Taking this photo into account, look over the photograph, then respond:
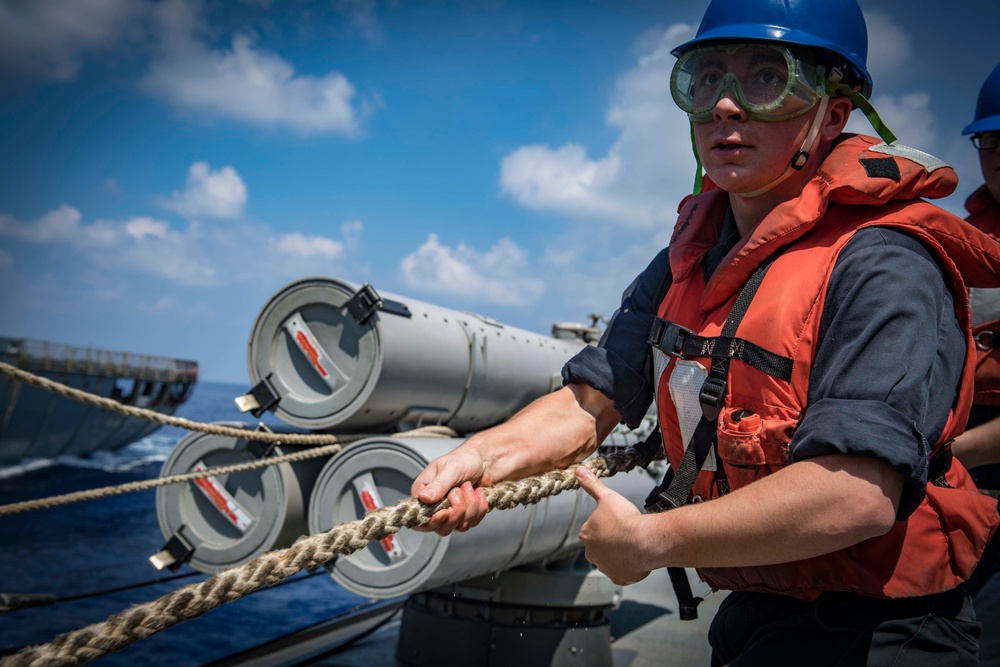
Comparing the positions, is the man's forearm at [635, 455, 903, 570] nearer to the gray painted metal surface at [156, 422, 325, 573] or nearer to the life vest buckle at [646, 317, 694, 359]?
the life vest buckle at [646, 317, 694, 359]

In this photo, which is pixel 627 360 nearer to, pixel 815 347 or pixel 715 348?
pixel 715 348

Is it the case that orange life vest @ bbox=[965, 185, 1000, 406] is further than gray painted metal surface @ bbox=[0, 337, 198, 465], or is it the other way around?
gray painted metal surface @ bbox=[0, 337, 198, 465]

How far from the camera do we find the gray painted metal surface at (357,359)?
4879 millimetres

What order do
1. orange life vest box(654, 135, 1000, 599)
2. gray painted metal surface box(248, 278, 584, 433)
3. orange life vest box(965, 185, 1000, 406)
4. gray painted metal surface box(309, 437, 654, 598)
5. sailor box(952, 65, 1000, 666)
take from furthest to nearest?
gray painted metal surface box(248, 278, 584, 433) < gray painted metal surface box(309, 437, 654, 598) < orange life vest box(965, 185, 1000, 406) < sailor box(952, 65, 1000, 666) < orange life vest box(654, 135, 1000, 599)

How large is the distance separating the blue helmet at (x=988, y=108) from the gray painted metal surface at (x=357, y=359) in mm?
2994

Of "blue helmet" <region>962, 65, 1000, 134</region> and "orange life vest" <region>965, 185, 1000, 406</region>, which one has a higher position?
"blue helmet" <region>962, 65, 1000, 134</region>

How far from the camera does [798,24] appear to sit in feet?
6.88

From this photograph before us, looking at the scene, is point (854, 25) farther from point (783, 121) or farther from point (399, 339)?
point (399, 339)

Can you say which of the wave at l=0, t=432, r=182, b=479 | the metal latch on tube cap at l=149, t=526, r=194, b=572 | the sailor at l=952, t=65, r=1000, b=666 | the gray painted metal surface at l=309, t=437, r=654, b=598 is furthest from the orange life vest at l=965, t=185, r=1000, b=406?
the wave at l=0, t=432, r=182, b=479

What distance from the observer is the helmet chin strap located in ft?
6.97

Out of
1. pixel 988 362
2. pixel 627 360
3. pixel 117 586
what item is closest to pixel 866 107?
pixel 627 360

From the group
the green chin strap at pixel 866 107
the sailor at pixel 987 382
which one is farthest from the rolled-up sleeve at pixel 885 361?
the sailor at pixel 987 382

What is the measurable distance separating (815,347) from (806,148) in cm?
56

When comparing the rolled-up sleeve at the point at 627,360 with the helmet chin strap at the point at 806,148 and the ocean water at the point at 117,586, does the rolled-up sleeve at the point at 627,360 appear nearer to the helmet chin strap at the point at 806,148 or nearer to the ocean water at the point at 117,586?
the helmet chin strap at the point at 806,148
